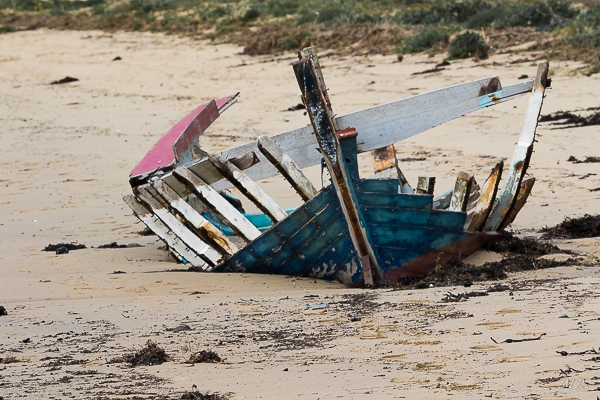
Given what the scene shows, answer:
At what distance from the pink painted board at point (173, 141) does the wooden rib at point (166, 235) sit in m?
0.26

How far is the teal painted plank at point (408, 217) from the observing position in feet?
20.0

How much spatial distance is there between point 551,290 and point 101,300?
2.58m

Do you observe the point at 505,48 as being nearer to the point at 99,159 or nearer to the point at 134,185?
the point at 99,159

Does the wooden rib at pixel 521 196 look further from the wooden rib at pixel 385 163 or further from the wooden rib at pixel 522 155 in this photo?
the wooden rib at pixel 385 163

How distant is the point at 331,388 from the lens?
3881mm

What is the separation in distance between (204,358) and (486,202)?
2.89m

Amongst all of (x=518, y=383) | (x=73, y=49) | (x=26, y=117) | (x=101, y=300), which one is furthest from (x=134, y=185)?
(x=73, y=49)

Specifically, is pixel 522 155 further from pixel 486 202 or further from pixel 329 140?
pixel 329 140

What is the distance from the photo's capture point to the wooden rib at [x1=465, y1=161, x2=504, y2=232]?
666cm

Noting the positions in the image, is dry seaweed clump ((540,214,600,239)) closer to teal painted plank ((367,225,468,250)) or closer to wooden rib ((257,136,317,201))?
teal painted plank ((367,225,468,250))

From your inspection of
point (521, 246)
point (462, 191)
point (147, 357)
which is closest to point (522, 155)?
point (462, 191)

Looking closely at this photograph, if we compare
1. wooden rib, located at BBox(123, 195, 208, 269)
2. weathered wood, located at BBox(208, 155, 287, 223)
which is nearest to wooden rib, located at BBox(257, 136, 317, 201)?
weathered wood, located at BBox(208, 155, 287, 223)

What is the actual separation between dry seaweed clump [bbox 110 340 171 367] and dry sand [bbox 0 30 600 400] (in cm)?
5

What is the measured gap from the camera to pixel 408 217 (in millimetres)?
6137
